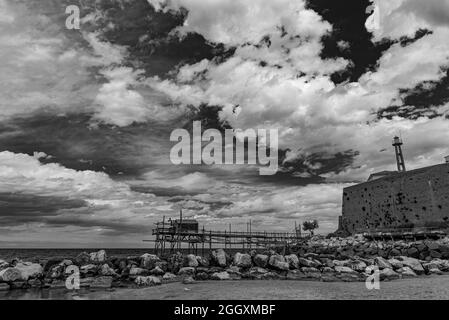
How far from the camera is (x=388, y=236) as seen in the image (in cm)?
4562

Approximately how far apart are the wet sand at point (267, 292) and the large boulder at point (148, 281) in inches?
42.2

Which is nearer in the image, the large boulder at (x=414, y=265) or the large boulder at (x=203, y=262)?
the large boulder at (x=414, y=265)

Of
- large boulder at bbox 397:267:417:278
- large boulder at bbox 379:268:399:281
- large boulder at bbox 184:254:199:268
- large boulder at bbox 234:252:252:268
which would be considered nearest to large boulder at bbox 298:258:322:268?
large boulder at bbox 234:252:252:268

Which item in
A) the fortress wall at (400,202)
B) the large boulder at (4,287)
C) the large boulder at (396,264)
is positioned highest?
the fortress wall at (400,202)

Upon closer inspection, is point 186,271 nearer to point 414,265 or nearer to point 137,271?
point 137,271

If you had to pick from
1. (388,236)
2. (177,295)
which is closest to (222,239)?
(388,236)

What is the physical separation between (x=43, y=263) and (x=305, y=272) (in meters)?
21.5

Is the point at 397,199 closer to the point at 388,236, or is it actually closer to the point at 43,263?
the point at 388,236

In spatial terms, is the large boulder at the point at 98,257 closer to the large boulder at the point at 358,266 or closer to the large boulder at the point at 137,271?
the large boulder at the point at 137,271

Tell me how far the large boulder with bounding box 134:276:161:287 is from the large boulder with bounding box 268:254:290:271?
9.91 m

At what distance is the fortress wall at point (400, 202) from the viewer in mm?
49469

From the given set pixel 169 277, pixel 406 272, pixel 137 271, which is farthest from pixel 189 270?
pixel 406 272

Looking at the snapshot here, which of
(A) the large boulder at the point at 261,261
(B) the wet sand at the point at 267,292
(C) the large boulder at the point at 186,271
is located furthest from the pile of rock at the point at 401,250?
(C) the large boulder at the point at 186,271

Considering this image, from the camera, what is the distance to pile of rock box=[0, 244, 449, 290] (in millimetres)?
23422
